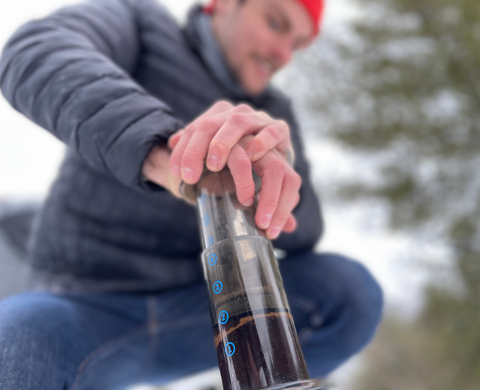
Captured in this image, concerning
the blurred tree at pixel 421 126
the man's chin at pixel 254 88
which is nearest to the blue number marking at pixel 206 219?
the man's chin at pixel 254 88

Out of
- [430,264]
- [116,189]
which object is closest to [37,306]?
[116,189]

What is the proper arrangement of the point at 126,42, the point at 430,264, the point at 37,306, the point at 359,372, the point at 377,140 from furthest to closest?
the point at 359,372
the point at 377,140
the point at 430,264
the point at 126,42
the point at 37,306

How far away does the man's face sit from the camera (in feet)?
2.70

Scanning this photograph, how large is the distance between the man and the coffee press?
0.03 metres

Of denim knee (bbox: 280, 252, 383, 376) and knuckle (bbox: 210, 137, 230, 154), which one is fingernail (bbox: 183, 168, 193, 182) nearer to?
knuckle (bbox: 210, 137, 230, 154)

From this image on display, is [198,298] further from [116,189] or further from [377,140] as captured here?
[377,140]

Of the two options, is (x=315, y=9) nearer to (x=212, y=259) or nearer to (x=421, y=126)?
(x=212, y=259)

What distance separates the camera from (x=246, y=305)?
277mm

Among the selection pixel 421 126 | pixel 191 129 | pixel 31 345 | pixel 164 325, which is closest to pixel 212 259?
pixel 191 129

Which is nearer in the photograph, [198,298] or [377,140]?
[198,298]

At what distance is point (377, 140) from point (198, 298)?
1.65m

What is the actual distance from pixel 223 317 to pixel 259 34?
732 millimetres

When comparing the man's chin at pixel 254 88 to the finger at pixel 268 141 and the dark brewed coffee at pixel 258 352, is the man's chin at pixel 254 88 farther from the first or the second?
the dark brewed coffee at pixel 258 352

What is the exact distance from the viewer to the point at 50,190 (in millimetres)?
703
